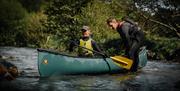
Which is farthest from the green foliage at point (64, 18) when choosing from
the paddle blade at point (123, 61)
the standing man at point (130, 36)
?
the paddle blade at point (123, 61)

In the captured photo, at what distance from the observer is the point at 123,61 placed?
49.1 ft

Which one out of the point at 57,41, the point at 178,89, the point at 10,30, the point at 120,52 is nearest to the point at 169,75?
the point at 178,89

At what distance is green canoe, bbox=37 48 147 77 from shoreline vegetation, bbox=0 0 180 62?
8.04 m

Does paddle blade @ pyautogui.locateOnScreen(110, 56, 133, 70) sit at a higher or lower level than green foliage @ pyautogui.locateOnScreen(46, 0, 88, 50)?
lower

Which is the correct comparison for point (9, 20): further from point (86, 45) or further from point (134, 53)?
point (86, 45)

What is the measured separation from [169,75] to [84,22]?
Result: 12.2 metres

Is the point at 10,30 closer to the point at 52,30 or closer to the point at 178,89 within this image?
the point at 52,30

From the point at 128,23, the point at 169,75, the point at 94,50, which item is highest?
the point at 128,23

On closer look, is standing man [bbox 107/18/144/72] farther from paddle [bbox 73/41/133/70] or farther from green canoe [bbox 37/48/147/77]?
green canoe [bbox 37/48/147/77]

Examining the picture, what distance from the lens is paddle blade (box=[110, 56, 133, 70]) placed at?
14.8 meters

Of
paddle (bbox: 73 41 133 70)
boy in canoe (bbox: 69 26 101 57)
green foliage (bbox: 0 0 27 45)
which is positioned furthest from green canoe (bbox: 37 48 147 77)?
green foliage (bbox: 0 0 27 45)

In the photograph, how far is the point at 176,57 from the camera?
2291 centimetres

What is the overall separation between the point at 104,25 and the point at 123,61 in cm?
1211

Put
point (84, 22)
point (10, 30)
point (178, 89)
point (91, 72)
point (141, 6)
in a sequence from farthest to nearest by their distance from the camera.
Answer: point (10, 30) < point (84, 22) < point (141, 6) < point (91, 72) < point (178, 89)
